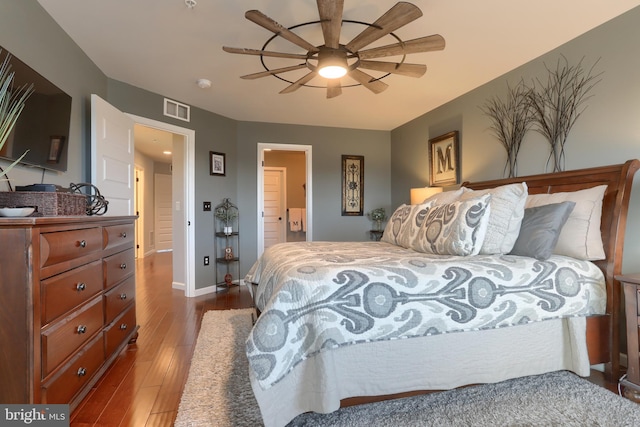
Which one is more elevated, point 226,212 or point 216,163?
point 216,163

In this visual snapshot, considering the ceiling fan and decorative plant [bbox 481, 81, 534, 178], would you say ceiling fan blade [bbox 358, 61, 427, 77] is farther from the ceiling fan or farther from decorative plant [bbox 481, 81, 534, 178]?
decorative plant [bbox 481, 81, 534, 178]

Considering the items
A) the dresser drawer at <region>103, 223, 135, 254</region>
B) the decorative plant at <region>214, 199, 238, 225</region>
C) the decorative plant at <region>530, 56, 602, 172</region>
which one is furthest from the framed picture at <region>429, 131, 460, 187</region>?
the dresser drawer at <region>103, 223, 135, 254</region>

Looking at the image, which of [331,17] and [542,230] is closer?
[331,17]

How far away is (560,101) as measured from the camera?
247cm

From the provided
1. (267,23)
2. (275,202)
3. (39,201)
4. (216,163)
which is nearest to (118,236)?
(39,201)

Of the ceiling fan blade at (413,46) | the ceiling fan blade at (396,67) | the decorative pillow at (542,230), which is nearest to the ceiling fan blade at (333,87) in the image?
the ceiling fan blade at (396,67)

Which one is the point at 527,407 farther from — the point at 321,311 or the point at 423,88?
the point at 423,88

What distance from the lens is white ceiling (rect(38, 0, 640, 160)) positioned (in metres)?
1.99

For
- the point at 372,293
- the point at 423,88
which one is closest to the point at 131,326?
the point at 372,293

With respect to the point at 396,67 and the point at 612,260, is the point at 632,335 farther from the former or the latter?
the point at 396,67

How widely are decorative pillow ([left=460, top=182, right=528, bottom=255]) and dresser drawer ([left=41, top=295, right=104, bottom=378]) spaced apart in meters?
2.30

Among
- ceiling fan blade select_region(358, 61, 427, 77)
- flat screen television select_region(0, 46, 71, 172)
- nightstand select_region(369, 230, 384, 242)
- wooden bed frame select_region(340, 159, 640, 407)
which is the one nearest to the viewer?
flat screen television select_region(0, 46, 71, 172)

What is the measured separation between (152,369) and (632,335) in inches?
113

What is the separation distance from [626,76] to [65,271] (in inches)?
139
